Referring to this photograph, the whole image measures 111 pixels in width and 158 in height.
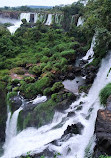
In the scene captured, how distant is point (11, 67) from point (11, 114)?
6630 millimetres

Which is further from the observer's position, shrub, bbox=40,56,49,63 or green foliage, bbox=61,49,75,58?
green foliage, bbox=61,49,75,58

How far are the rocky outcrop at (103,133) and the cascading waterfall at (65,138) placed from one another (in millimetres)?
1239

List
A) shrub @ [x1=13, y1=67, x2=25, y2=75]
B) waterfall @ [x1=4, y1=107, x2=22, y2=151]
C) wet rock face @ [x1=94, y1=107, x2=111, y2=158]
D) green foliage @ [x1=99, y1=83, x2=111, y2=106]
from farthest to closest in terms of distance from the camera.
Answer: shrub @ [x1=13, y1=67, x2=25, y2=75]
waterfall @ [x1=4, y1=107, x2=22, y2=151]
green foliage @ [x1=99, y1=83, x2=111, y2=106]
wet rock face @ [x1=94, y1=107, x2=111, y2=158]

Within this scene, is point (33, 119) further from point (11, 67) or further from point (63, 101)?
point (11, 67)

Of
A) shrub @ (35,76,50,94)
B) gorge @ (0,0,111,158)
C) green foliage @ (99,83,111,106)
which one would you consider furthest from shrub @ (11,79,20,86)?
green foliage @ (99,83,111,106)

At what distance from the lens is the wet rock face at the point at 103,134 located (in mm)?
5834

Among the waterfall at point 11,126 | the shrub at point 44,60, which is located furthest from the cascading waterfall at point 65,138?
the shrub at point 44,60

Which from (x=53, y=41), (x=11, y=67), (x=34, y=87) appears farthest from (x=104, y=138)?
(x=53, y=41)

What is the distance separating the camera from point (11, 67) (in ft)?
54.7

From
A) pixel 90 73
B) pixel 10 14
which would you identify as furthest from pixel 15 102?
pixel 10 14

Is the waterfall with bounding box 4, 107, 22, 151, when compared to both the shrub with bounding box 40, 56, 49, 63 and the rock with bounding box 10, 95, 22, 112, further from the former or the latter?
the shrub with bounding box 40, 56, 49, 63

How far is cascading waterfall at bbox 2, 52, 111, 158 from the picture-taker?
779cm

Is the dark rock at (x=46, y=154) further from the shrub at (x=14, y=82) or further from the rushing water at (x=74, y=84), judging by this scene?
the shrub at (x=14, y=82)

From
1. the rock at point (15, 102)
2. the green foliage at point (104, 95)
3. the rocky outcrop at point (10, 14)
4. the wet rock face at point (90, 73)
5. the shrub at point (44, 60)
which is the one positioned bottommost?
the rock at point (15, 102)
